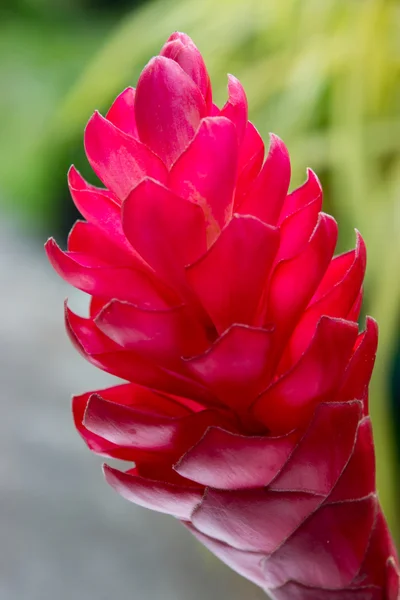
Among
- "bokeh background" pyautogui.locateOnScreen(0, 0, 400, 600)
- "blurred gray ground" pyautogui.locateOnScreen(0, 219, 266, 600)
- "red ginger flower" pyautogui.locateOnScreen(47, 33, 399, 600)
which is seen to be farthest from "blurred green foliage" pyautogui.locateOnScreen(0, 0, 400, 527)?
"red ginger flower" pyautogui.locateOnScreen(47, 33, 399, 600)

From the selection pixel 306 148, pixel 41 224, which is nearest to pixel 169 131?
pixel 306 148

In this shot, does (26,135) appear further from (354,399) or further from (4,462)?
(354,399)

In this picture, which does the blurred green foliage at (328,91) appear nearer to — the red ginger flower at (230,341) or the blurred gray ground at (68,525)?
the blurred gray ground at (68,525)

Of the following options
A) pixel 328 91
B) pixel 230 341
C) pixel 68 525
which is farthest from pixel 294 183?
pixel 230 341

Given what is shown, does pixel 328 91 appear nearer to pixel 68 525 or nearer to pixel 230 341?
pixel 68 525

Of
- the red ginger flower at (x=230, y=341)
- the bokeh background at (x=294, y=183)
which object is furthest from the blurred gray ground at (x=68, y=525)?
the red ginger flower at (x=230, y=341)

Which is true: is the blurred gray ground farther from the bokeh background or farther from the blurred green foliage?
the blurred green foliage

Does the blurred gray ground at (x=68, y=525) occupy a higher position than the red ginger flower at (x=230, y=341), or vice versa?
the red ginger flower at (x=230, y=341)
